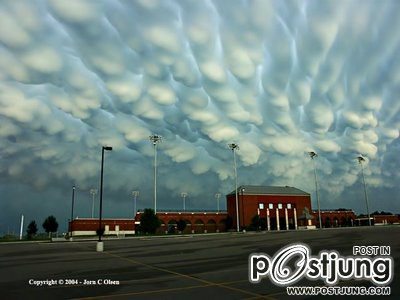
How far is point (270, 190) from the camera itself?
121 m

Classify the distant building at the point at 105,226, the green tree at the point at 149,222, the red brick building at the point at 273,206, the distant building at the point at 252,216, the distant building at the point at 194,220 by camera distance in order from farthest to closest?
the red brick building at the point at 273,206 < the distant building at the point at 194,220 < the distant building at the point at 252,216 < the distant building at the point at 105,226 < the green tree at the point at 149,222

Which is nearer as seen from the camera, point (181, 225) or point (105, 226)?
point (105, 226)

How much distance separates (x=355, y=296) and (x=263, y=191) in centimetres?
11080

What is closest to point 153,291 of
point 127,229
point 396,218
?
point 127,229

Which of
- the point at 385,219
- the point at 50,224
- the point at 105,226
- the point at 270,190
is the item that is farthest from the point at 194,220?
the point at 385,219

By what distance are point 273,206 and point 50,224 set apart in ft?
228

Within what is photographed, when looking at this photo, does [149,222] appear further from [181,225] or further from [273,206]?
[273,206]

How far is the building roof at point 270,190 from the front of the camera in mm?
117394

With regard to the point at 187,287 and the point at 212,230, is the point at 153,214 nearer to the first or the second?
the point at 212,230

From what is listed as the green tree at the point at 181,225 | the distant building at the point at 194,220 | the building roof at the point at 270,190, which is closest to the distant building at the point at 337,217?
the building roof at the point at 270,190

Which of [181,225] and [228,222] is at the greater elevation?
[228,222]

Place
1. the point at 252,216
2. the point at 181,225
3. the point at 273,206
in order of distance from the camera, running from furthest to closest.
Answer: the point at 273,206 → the point at 252,216 → the point at 181,225

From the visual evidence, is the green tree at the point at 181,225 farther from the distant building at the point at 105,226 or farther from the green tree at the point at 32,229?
the green tree at the point at 32,229

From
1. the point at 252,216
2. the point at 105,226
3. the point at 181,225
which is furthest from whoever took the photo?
the point at 252,216
